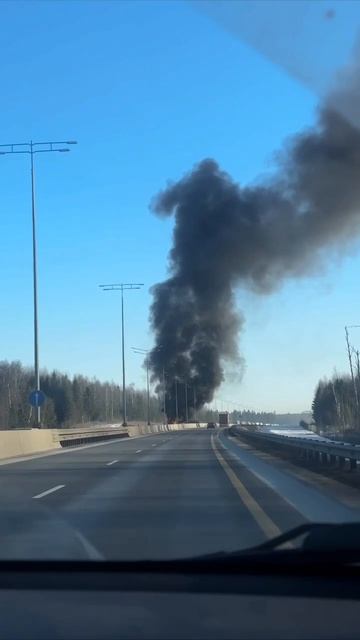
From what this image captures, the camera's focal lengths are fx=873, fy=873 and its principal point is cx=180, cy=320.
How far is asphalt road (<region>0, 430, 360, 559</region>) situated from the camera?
7.71 meters

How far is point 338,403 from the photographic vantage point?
2589 inches

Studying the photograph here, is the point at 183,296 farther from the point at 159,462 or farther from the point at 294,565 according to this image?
the point at 294,565

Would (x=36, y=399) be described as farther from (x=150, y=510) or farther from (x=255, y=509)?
(x=255, y=509)

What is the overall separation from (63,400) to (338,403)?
60.0m

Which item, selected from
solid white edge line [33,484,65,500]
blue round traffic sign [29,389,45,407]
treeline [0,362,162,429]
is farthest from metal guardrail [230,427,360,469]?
treeline [0,362,162,429]

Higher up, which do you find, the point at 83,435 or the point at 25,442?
the point at 83,435

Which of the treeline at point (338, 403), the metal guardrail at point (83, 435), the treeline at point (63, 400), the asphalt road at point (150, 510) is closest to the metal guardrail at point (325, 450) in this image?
the asphalt road at point (150, 510)

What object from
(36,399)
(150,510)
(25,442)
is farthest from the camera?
(36,399)

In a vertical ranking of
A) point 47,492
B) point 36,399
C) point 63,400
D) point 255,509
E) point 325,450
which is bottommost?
point 255,509

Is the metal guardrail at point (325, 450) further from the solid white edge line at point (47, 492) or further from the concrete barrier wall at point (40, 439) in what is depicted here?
the concrete barrier wall at point (40, 439)

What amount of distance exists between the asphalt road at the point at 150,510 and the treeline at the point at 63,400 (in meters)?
70.8

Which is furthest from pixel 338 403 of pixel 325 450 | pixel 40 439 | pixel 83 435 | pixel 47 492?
pixel 47 492

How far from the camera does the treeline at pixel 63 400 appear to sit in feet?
322

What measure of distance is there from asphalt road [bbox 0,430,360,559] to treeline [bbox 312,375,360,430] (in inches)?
1253
